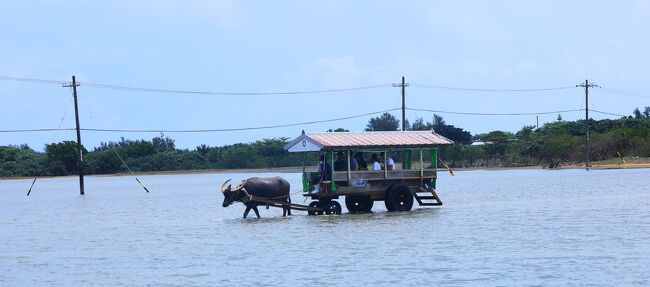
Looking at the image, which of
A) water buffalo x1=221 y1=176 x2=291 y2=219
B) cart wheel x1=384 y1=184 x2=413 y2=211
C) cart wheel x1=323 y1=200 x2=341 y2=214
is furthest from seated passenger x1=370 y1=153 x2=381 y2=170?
water buffalo x1=221 y1=176 x2=291 y2=219

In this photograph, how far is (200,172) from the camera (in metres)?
132

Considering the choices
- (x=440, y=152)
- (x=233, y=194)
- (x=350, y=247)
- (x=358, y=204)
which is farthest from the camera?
(x=440, y=152)

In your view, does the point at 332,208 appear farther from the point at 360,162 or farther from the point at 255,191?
the point at 255,191

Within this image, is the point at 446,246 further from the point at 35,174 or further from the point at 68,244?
the point at 35,174

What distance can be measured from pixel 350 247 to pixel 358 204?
999 centimetres

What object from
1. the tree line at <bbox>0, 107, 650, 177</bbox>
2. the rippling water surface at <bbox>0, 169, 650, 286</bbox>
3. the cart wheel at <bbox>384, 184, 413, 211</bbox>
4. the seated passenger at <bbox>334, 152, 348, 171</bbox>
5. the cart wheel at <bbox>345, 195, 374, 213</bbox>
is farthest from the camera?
the tree line at <bbox>0, 107, 650, 177</bbox>

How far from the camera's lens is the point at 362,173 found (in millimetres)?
32219

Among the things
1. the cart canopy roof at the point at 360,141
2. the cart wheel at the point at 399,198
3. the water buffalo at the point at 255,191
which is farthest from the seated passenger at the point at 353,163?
the water buffalo at the point at 255,191

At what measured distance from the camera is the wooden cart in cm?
3180

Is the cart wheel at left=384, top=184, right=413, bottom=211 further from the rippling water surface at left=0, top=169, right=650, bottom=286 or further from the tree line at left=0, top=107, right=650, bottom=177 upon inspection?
the tree line at left=0, top=107, right=650, bottom=177

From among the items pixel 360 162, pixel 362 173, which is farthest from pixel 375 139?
pixel 362 173

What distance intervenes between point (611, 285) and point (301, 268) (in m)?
6.15

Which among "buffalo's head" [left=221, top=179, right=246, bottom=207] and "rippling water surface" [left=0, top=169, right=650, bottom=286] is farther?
"buffalo's head" [left=221, top=179, right=246, bottom=207]

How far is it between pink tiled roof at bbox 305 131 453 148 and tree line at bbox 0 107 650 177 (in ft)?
160
